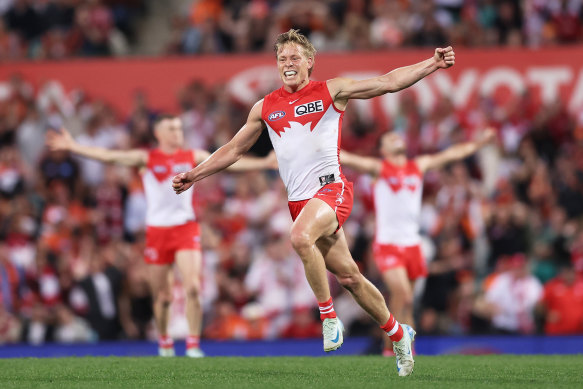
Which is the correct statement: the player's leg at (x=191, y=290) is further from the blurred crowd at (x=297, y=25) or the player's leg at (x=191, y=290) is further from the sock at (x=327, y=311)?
the blurred crowd at (x=297, y=25)

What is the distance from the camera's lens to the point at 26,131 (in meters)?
20.6

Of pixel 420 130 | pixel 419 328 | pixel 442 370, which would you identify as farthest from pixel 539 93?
pixel 442 370

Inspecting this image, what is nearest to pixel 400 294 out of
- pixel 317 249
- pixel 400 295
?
pixel 400 295

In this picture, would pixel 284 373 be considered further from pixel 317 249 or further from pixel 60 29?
pixel 60 29

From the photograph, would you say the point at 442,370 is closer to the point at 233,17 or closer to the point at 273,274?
the point at 273,274

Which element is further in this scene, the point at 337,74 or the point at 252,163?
the point at 337,74

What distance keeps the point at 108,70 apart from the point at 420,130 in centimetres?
668

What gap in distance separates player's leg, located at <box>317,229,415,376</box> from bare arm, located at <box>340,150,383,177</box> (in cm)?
424

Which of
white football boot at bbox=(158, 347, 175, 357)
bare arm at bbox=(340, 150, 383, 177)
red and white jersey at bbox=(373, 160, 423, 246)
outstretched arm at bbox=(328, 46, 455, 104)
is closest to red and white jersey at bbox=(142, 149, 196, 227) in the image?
white football boot at bbox=(158, 347, 175, 357)

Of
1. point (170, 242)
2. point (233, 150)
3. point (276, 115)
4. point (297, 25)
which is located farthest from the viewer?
point (297, 25)

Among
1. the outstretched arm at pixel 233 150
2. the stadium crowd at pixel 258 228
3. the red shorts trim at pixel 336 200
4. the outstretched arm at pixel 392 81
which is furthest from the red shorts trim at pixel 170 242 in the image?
the outstretched arm at pixel 392 81

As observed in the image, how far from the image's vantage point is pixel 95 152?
1376cm

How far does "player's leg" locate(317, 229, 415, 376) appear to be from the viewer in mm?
9594

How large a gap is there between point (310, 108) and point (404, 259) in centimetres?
505
